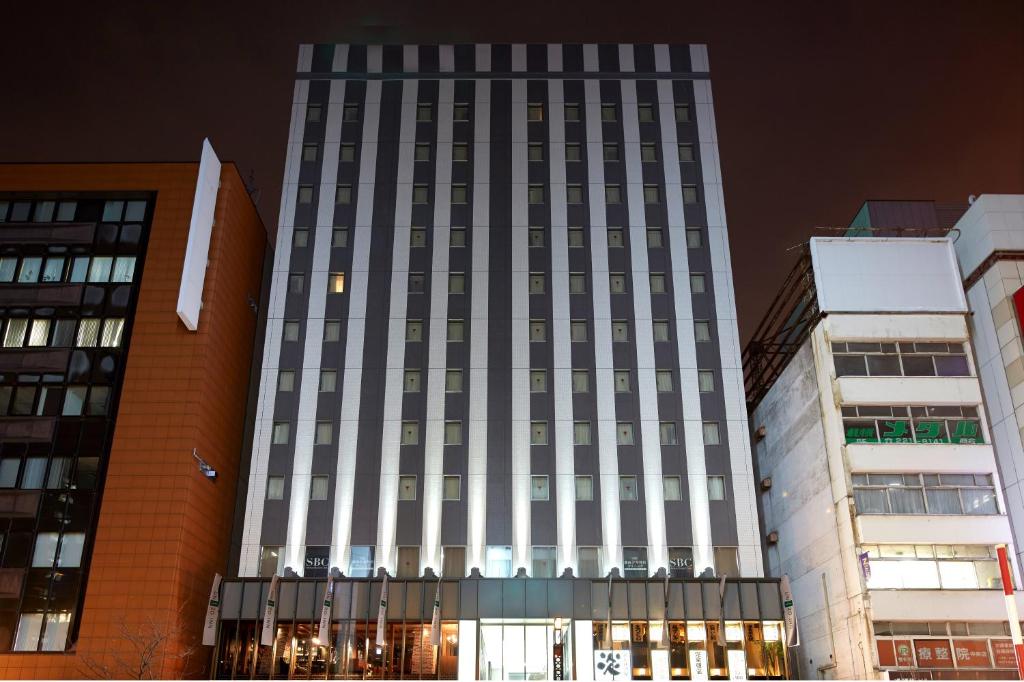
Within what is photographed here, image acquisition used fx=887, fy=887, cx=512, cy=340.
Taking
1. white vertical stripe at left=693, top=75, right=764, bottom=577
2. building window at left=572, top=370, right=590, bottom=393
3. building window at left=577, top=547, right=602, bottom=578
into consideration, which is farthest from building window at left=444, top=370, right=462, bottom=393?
white vertical stripe at left=693, top=75, right=764, bottom=577

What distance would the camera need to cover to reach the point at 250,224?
6606 cm

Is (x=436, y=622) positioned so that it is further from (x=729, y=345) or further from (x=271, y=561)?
(x=729, y=345)

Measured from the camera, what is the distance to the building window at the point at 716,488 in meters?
55.2

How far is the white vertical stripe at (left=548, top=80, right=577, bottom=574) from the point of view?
5434 cm

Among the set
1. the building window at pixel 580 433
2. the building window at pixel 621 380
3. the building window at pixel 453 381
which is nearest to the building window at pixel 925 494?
the building window at pixel 621 380

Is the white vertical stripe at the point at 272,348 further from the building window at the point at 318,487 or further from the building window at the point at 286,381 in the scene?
the building window at the point at 318,487

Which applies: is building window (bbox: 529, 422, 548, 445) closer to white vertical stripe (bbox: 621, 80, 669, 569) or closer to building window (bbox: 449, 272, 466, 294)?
white vertical stripe (bbox: 621, 80, 669, 569)

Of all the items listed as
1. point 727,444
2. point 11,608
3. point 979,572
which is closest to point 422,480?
point 727,444

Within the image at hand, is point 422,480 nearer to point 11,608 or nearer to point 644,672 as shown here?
point 644,672

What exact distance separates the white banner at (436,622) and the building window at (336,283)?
71.7 feet

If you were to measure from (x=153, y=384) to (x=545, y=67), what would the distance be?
3814 cm

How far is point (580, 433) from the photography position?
5697cm

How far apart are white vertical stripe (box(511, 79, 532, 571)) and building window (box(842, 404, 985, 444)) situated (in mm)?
20013

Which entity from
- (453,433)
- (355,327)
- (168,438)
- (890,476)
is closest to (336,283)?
(355,327)
